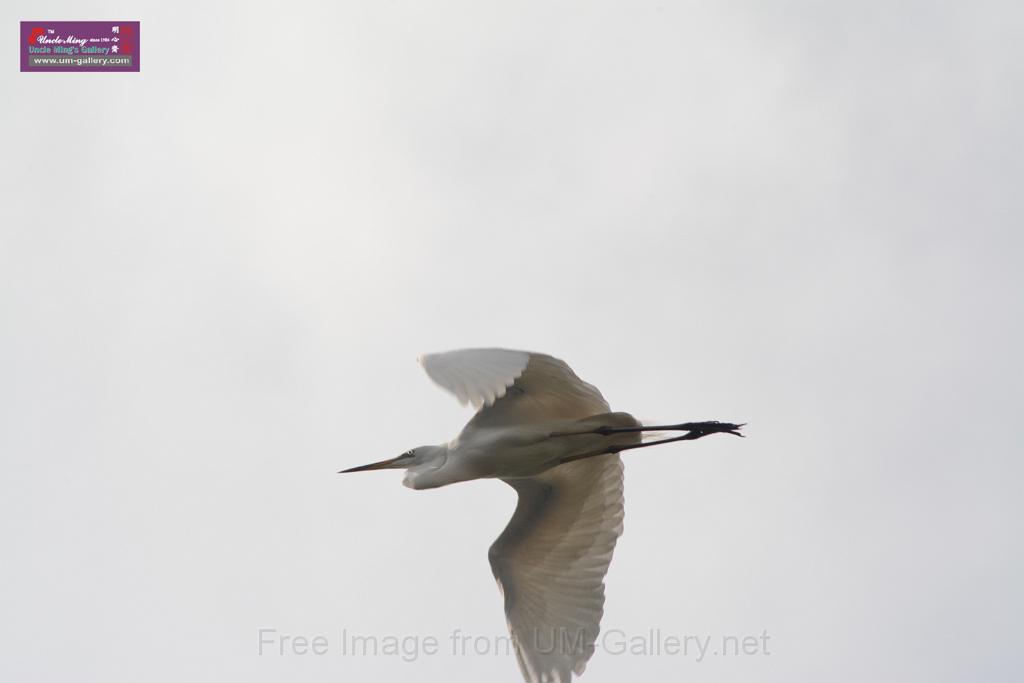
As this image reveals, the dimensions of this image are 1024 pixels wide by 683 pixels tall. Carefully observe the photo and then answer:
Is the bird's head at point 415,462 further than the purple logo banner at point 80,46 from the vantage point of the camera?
No

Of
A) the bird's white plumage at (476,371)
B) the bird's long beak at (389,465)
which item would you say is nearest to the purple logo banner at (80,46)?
the bird's long beak at (389,465)

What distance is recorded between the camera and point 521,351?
403 inches

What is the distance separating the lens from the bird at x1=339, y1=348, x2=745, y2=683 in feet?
38.1

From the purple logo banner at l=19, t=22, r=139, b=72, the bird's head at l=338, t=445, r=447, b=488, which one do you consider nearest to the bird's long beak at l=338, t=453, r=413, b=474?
the bird's head at l=338, t=445, r=447, b=488

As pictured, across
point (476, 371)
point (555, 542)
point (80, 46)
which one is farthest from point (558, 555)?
point (80, 46)

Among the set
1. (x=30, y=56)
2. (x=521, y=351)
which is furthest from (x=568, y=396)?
(x=30, y=56)

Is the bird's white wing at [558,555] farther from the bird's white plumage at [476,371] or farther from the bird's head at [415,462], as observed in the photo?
the bird's white plumage at [476,371]

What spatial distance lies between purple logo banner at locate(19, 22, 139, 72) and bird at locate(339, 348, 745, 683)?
Result: 385 inches

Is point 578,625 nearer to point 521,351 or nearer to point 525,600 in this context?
point 525,600

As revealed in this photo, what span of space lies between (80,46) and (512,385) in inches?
453

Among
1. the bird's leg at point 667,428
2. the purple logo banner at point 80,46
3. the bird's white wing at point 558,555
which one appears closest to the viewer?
the bird's leg at point 667,428

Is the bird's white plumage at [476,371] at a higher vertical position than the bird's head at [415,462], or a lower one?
higher

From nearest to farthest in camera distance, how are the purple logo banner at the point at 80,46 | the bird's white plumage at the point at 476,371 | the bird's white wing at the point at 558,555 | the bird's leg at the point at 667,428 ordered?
the bird's white plumage at the point at 476,371 → the bird's leg at the point at 667,428 → the bird's white wing at the point at 558,555 → the purple logo banner at the point at 80,46

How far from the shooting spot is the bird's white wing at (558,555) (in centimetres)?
1212
